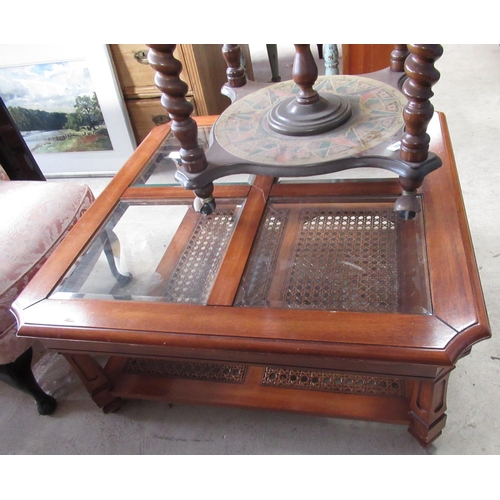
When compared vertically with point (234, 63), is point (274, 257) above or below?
below

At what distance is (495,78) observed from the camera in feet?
6.53

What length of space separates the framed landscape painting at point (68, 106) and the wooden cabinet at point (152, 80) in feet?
0.12

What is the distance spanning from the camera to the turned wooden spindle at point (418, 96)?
562mm

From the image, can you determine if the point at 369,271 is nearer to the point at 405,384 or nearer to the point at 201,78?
the point at 405,384

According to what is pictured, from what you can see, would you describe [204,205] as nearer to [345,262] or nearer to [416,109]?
[345,262]

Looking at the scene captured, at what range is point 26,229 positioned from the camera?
940 millimetres

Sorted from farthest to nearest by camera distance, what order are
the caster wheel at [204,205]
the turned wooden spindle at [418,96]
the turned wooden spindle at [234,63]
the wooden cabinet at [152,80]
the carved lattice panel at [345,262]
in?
1. the wooden cabinet at [152,80]
2. the turned wooden spindle at [234,63]
3. the caster wheel at [204,205]
4. the carved lattice panel at [345,262]
5. the turned wooden spindle at [418,96]

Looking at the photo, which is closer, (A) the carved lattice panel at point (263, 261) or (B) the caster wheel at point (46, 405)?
(A) the carved lattice panel at point (263, 261)

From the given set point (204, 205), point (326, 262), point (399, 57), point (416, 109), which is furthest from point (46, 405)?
point (399, 57)

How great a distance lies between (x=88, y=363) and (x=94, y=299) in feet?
0.65

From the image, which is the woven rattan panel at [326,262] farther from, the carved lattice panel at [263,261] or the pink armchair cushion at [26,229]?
the pink armchair cushion at [26,229]

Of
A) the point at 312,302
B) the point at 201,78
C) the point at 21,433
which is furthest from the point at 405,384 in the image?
the point at 201,78

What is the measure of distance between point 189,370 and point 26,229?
462 millimetres

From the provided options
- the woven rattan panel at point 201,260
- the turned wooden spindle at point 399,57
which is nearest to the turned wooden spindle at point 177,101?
the woven rattan panel at point 201,260
